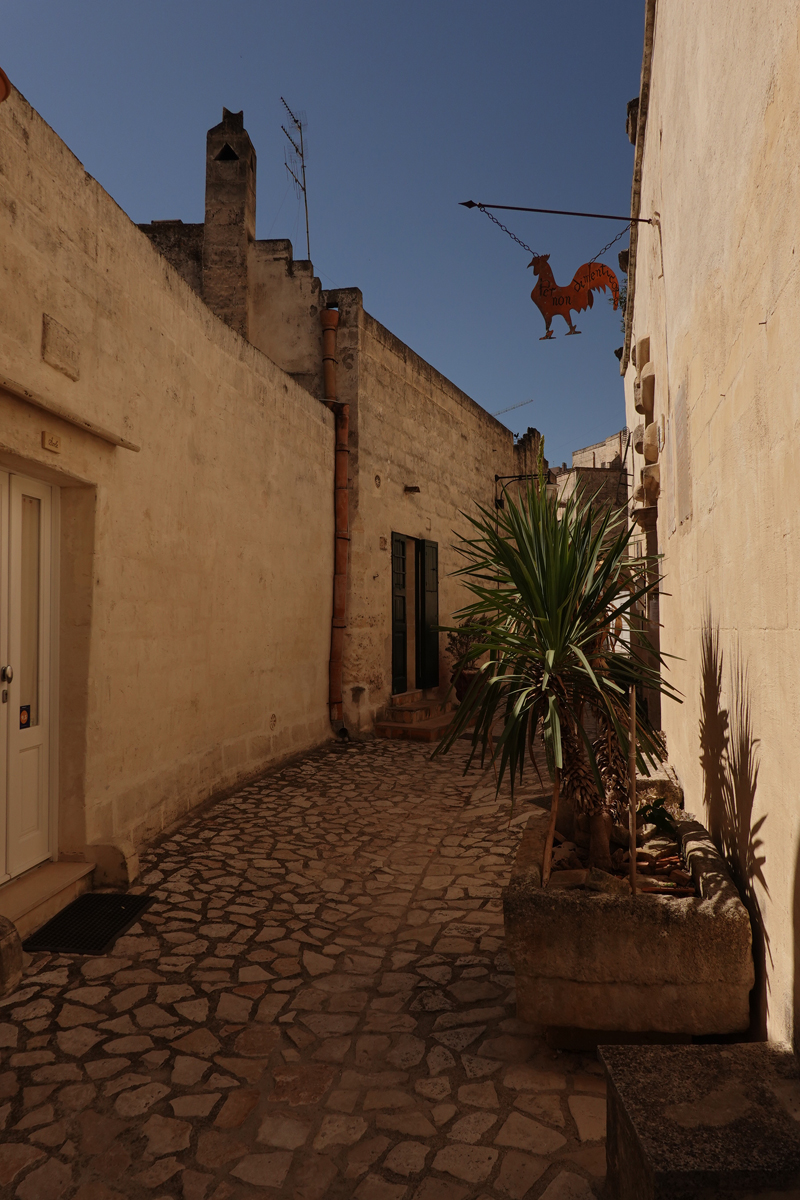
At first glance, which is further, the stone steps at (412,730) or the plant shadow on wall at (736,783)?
the stone steps at (412,730)

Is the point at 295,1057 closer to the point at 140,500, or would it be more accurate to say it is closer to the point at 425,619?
the point at 140,500

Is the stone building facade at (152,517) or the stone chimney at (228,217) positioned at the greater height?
the stone chimney at (228,217)

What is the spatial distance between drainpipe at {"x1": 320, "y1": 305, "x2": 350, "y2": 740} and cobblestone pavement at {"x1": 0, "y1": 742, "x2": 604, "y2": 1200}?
3.55 metres

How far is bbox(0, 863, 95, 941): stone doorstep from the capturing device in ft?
9.84

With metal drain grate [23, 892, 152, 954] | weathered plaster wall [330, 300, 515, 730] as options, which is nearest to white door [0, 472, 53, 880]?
metal drain grate [23, 892, 152, 954]

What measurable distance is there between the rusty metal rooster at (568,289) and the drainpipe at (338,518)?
2.33 m

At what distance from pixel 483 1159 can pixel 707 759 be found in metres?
1.59

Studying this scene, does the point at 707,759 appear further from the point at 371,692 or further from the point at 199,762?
the point at 371,692

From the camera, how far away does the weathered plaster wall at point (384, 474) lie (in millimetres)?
7668

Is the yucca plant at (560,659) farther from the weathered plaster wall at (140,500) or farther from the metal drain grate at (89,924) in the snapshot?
the weathered plaster wall at (140,500)

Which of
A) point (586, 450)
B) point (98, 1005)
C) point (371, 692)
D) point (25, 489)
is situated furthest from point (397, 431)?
point (586, 450)

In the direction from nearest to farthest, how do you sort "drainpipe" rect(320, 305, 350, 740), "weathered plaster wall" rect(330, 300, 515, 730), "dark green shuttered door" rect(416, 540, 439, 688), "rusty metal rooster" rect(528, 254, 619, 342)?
A: "rusty metal rooster" rect(528, 254, 619, 342) → "drainpipe" rect(320, 305, 350, 740) → "weathered plaster wall" rect(330, 300, 515, 730) → "dark green shuttered door" rect(416, 540, 439, 688)

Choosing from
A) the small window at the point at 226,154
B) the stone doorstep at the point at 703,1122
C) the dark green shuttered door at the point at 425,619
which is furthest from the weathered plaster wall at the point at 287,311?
the stone doorstep at the point at 703,1122

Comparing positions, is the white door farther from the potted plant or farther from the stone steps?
the stone steps
